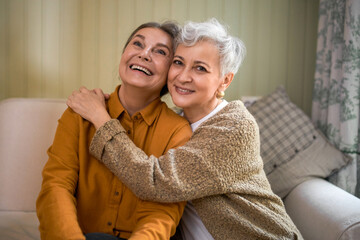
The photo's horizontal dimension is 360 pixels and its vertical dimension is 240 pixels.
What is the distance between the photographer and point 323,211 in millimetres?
1440

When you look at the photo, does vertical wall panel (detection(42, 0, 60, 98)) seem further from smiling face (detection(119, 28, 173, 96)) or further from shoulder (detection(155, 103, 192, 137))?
shoulder (detection(155, 103, 192, 137))

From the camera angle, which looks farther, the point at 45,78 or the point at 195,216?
the point at 45,78

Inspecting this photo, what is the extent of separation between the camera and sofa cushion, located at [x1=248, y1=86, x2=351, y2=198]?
1985mm

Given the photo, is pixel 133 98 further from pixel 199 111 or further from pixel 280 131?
pixel 280 131

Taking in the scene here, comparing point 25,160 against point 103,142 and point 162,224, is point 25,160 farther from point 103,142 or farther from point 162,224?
point 162,224

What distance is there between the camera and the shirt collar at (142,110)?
133 centimetres

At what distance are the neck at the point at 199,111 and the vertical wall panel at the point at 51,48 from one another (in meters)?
1.41

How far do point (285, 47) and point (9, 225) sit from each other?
2235 millimetres

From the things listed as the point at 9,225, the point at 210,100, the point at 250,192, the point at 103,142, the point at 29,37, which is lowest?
the point at 9,225

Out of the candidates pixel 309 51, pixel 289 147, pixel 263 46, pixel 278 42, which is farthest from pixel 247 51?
pixel 289 147

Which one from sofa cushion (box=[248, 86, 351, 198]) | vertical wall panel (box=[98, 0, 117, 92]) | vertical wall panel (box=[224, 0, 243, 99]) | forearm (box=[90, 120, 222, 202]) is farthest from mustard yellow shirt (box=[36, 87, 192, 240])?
vertical wall panel (box=[224, 0, 243, 99])

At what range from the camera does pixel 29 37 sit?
2387 mm

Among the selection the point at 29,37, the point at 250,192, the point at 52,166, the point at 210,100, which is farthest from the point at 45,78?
the point at 250,192

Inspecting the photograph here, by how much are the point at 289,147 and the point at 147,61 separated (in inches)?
47.9
